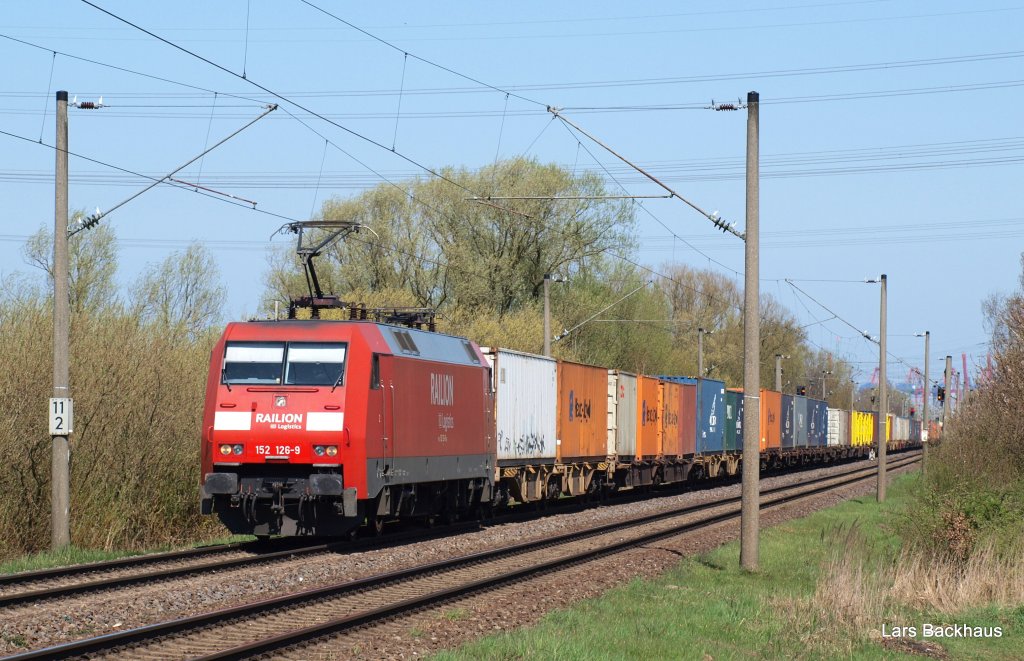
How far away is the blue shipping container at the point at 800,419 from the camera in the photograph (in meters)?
58.6

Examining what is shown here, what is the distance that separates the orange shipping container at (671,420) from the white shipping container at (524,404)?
30.9 ft

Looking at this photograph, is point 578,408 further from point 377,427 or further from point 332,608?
point 332,608

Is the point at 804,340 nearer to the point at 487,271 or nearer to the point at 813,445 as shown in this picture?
the point at 813,445

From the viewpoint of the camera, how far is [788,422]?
56594 millimetres

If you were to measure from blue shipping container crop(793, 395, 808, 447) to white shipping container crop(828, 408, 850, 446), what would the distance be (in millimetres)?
10582

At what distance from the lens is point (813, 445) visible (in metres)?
64.6

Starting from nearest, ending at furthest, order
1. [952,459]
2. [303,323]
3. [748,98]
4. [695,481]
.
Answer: [748,98] < [303,323] < [952,459] < [695,481]

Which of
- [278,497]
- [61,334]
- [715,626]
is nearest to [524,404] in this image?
[278,497]

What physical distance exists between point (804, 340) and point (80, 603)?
8668 centimetres

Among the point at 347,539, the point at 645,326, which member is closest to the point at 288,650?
the point at 347,539

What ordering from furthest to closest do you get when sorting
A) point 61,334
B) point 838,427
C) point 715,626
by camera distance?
point 838,427, point 61,334, point 715,626

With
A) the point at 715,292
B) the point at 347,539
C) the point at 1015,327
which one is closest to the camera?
the point at 347,539

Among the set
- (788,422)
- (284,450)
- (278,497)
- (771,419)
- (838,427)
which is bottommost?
(838,427)

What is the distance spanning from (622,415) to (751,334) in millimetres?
16309
